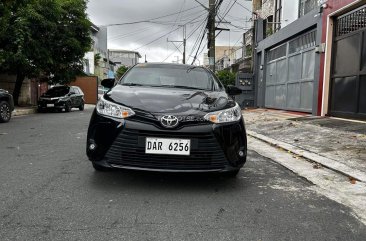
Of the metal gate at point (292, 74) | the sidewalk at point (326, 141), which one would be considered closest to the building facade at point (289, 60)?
the metal gate at point (292, 74)

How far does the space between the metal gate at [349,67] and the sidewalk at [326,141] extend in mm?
841

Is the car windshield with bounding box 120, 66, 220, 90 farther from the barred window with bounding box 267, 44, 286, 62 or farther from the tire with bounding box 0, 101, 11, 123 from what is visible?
the barred window with bounding box 267, 44, 286, 62

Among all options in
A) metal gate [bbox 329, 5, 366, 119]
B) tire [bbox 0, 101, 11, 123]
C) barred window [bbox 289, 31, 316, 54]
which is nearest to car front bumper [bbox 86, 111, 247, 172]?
metal gate [bbox 329, 5, 366, 119]

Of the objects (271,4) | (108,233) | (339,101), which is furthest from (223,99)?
(271,4)

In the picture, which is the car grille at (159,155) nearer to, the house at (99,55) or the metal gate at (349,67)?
the metal gate at (349,67)

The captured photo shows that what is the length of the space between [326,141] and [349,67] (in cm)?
391

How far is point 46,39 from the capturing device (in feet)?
57.4

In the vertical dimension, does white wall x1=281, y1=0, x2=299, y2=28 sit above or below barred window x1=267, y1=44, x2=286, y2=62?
above

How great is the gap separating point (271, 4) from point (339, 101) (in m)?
12.2

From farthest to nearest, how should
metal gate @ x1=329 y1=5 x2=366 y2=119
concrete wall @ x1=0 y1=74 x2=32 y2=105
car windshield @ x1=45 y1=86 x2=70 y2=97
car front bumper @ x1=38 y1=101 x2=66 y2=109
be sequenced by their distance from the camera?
1. concrete wall @ x1=0 y1=74 x2=32 y2=105
2. car windshield @ x1=45 y1=86 x2=70 y2=97
3. car front bumper @ x1=38 y1=101 x2=66 y2=109
4. metal gate @ x1=329 y1=5 x2=366 y2=119

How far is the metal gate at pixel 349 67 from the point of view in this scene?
31.4 ft

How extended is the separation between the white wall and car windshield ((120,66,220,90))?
13045 millimetres

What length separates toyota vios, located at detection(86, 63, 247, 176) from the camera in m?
3.64

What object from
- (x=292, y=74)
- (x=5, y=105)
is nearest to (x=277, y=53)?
(x=292, y=74)
